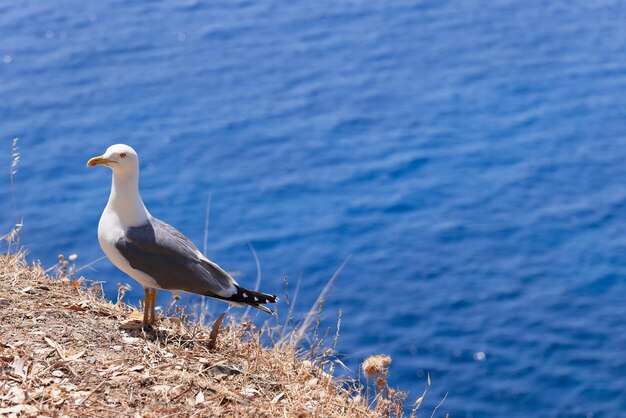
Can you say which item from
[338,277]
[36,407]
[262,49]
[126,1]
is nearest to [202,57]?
[262,49]

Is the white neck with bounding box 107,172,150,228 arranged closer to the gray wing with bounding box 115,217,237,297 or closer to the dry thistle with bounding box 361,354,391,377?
the gray wing with bounding box 115,217,237,297

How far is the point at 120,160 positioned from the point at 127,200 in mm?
180

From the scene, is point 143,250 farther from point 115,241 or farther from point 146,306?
point 146,306

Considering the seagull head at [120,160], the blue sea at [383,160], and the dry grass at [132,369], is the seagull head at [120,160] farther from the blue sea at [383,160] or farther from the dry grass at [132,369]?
the blue sea at [383,160]

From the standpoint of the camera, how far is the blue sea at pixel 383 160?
316 inches

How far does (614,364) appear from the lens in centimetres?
770

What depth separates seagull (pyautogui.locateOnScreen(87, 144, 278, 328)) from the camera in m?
4.14

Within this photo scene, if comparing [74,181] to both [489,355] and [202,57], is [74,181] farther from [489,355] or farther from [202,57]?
[489,355]

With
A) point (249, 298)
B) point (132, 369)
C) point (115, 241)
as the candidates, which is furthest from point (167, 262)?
point (132, 369)

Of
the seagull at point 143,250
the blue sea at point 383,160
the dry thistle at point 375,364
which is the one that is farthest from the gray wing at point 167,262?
the blue sea at point 383,160

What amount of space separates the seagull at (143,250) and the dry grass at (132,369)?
21 centimetres

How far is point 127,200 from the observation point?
164 inches

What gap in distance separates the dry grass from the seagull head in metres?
0.70

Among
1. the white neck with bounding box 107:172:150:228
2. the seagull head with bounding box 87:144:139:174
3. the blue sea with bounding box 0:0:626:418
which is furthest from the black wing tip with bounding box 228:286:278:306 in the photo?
the blue sea with bounding box 0:0:626:418
